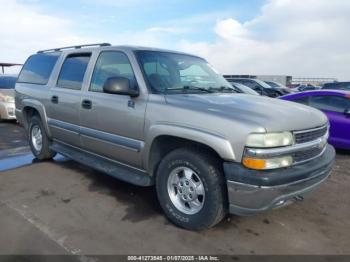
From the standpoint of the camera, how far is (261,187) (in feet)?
10.1

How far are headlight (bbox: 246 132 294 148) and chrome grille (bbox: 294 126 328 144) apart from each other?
0.68ft

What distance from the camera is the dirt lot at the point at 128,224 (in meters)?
3.36

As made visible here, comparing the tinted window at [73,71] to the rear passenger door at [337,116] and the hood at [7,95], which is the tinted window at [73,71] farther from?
the hood at [7,95]

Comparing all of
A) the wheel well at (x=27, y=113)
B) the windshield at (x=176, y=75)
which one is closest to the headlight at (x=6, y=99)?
the wheel well at (x=27, y=113)

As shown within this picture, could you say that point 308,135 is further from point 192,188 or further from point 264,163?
point 192,188

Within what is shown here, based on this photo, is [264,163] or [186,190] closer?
[264,163]

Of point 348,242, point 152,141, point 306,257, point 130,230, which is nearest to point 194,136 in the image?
point 152,141

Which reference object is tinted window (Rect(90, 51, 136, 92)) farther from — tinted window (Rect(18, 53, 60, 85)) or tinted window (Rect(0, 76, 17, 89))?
tinted window (Rect(0, 76, 17, 89))

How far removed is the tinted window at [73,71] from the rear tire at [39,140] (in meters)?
1.04

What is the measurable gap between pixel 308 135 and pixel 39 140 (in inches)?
182

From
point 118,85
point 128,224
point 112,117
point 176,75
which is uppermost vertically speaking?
point 176,75

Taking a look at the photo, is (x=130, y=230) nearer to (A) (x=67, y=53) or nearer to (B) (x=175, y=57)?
(B) (x=175, y=57)

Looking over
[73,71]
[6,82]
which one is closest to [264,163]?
[73,71]

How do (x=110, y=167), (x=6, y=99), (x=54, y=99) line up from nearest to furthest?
(x=110, y=167), (x=54, y=99), (x=6, y=99)
